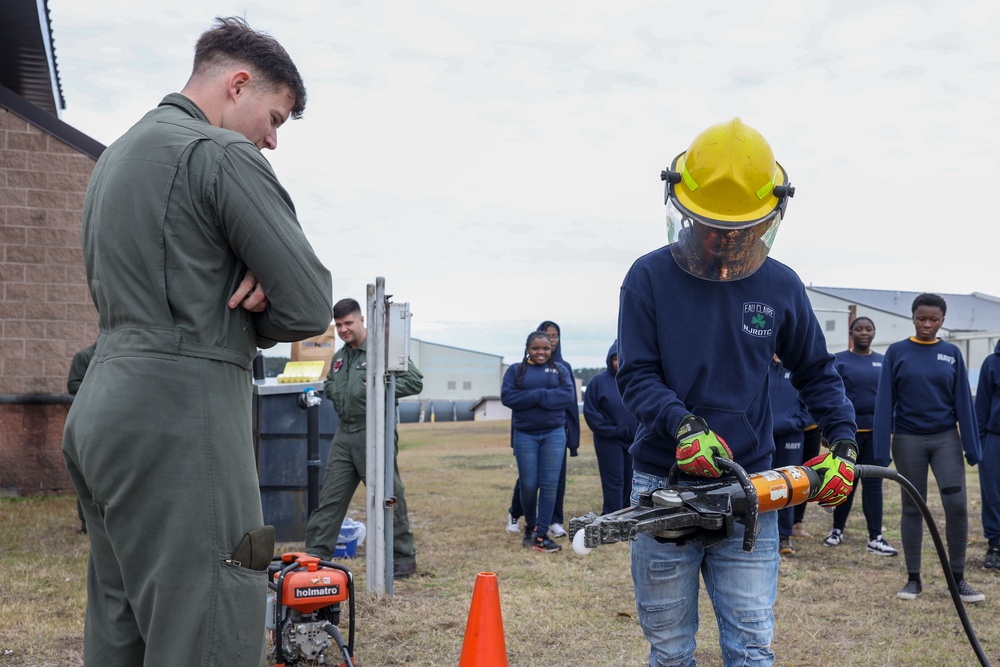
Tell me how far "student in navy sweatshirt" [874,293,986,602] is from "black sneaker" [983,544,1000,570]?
3.44ft

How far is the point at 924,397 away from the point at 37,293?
32.1 ft

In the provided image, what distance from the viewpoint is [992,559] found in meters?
7.45

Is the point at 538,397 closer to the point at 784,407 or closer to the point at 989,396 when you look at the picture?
the point at 784,407

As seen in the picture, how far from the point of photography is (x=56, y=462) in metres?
11.0

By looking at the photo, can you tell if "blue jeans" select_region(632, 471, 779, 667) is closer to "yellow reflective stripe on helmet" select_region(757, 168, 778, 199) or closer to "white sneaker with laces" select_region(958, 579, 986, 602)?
"yellow reflective stripe on helmet" select_region(757, 168, 778, 199)

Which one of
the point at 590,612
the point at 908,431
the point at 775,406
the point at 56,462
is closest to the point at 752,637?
the point at 590,612

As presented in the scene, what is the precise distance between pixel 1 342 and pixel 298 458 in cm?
511

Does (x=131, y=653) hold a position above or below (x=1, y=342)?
below

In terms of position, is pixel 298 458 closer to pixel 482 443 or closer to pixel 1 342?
pixel 1 342

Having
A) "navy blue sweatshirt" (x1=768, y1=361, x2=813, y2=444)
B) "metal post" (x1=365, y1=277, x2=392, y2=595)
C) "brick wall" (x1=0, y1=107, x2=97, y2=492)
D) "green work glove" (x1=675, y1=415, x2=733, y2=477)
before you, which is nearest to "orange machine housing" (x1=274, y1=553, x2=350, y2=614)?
"metal post" (x1=365, y1=277, x2=392, y2=595)

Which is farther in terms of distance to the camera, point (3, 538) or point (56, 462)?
point (56, 462)

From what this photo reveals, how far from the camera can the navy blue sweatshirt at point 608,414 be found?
851 cm

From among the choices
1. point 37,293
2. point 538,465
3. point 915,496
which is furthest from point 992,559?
point 37,293

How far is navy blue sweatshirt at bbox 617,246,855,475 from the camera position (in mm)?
2922
